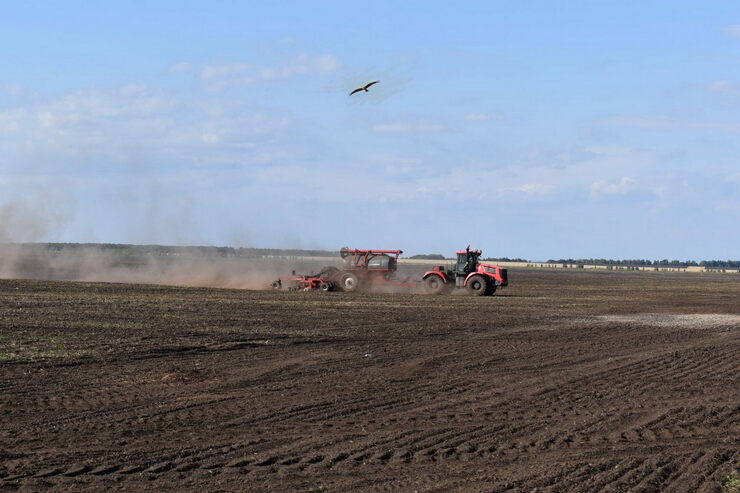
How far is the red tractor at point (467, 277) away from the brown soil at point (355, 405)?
1554 cm

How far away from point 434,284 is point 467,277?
1509 mm

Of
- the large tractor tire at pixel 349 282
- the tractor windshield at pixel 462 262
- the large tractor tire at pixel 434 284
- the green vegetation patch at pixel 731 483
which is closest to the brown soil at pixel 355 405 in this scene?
the green vegetation patch at pixel 731 483

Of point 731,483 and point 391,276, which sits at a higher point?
point 391,276

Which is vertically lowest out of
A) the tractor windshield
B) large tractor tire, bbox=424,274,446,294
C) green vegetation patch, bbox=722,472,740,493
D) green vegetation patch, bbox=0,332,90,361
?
green vegetation patch, bbox=722,472,740,493

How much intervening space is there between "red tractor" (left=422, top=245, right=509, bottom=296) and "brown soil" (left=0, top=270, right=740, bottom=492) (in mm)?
15545

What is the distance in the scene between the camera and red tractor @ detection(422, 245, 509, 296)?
39.8 m

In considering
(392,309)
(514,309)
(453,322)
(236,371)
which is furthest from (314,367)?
(514,309)

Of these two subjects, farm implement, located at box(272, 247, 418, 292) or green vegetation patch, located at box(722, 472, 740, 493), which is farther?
farm implement, located at box(272, 247, 418, 292)

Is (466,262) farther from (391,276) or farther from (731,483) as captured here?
(731,483)

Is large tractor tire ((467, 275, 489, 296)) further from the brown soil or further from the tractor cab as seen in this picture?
the brown soil

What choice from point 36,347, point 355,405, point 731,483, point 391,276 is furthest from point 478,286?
point 731,483

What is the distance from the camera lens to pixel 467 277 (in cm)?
4009

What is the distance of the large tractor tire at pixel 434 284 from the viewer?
39938 mm

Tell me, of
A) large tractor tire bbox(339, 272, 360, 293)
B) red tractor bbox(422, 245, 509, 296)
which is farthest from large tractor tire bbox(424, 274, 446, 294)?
large tractor tire bbox(339, 272, 360, 293)
